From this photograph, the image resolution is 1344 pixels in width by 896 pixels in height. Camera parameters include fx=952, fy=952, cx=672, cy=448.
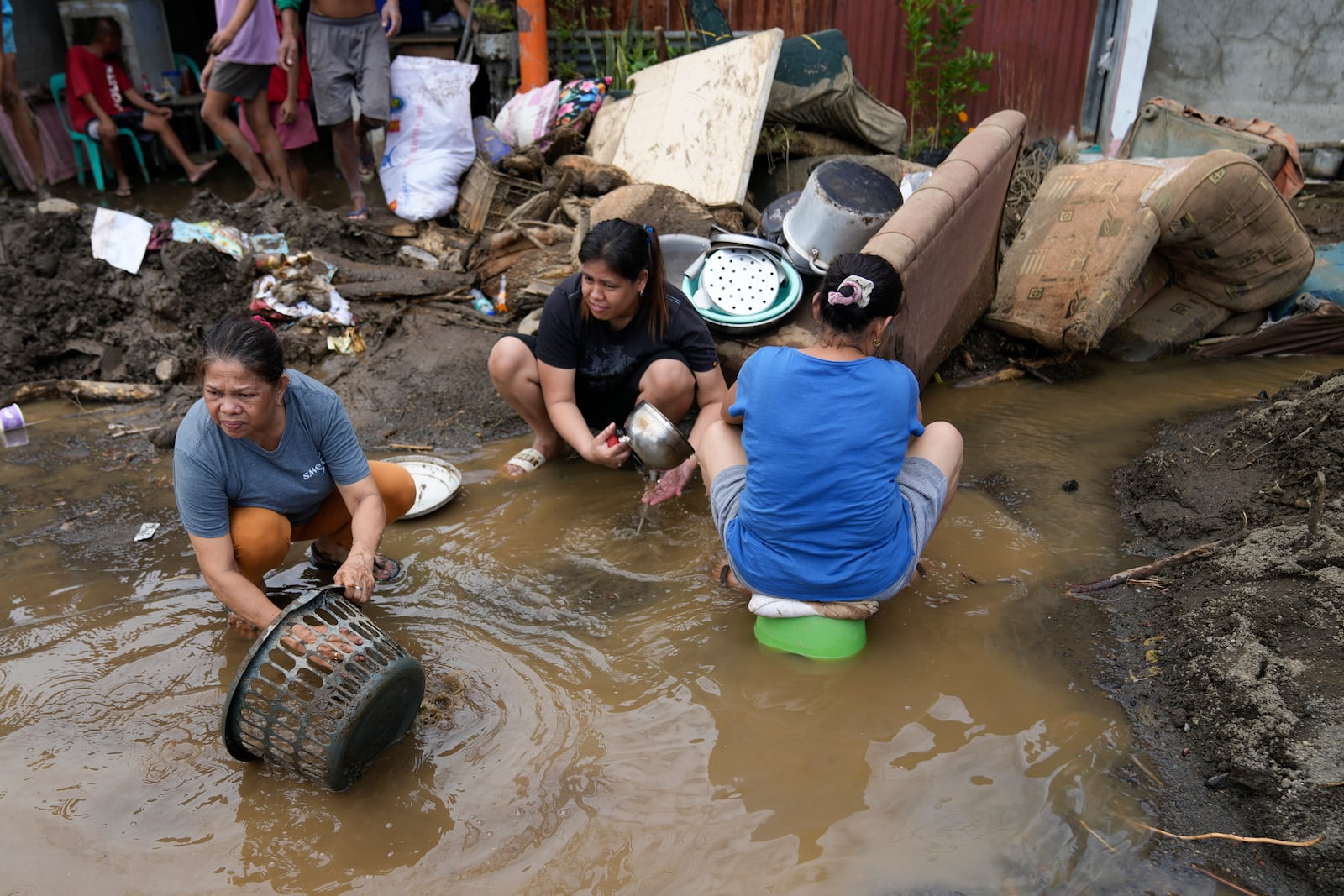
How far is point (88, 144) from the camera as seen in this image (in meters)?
6.70

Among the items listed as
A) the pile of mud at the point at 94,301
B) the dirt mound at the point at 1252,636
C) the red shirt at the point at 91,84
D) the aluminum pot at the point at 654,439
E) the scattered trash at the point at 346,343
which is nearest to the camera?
the dirt mound at the point at 1252,636

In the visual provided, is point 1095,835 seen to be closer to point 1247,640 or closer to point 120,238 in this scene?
point 1247,640

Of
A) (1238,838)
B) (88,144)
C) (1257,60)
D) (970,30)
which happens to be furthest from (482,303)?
(1257,60)

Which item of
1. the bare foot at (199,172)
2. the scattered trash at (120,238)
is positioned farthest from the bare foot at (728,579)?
the bare foot at (199,172)

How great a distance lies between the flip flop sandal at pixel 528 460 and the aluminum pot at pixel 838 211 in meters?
1.49

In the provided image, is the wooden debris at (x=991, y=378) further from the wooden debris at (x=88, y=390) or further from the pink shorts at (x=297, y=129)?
the pink shorts at (x=297, y=129)

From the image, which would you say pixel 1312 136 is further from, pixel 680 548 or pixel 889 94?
pixel 680 548

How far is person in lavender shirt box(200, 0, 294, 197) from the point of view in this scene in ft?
18.4

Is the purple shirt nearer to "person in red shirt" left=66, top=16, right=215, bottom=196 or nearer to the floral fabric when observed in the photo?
"person in red shirt" left=66, top=16, right=215, bottom=196

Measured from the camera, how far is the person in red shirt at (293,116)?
6.06 meters

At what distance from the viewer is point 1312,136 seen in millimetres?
6977

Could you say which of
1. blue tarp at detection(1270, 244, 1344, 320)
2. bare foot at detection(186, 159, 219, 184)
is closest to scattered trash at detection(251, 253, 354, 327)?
bare foot at detection(186, 159, 219, 184)

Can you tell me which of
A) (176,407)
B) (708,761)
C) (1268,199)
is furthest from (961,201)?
(176,407)

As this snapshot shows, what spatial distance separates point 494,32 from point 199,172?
92.9 inches
